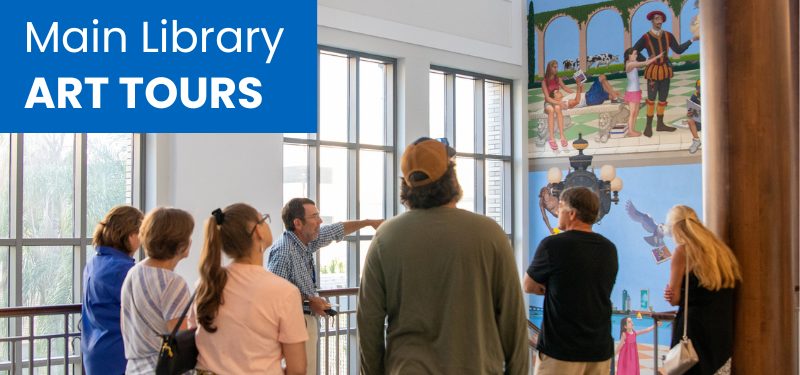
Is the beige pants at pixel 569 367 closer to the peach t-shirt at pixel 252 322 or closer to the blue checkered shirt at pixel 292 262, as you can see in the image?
the blue checkered shirt at pixel 292 262

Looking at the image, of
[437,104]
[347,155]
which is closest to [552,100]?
[437,104]

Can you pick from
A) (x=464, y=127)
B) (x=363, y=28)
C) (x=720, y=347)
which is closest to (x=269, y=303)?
(x=720, y=347)

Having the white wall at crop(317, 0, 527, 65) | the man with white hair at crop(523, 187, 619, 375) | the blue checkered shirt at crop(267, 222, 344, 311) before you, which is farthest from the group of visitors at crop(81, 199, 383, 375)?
the white wall at crop(317, 0, 527, 65)

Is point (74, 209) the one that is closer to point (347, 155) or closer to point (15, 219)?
point (15, 219)

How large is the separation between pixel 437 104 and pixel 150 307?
7061mm

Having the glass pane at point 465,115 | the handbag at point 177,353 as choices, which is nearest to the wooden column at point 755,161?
the handbag at point 177,353

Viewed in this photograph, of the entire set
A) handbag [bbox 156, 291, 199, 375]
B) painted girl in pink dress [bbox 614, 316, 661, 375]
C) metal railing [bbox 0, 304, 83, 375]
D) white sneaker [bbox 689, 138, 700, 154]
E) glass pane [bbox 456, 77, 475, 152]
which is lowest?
painted girl in pink dress [bbox 614, 316, 661, 375]

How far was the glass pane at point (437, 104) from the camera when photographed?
29.4 feet

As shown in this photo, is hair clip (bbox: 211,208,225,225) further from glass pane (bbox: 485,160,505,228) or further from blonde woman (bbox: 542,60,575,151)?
blonde woman (bbox: 542,60,575,151)

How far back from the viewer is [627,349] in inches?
345

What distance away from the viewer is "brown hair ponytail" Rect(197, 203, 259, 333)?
6.52ft

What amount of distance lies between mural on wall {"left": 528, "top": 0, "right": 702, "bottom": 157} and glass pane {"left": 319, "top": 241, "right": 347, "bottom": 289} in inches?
142

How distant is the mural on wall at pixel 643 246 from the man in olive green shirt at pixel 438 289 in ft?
23.6

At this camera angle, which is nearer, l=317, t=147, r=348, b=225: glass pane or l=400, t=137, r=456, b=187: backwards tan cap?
l=400, t=137, r=456, b=187: backwards tan cap
